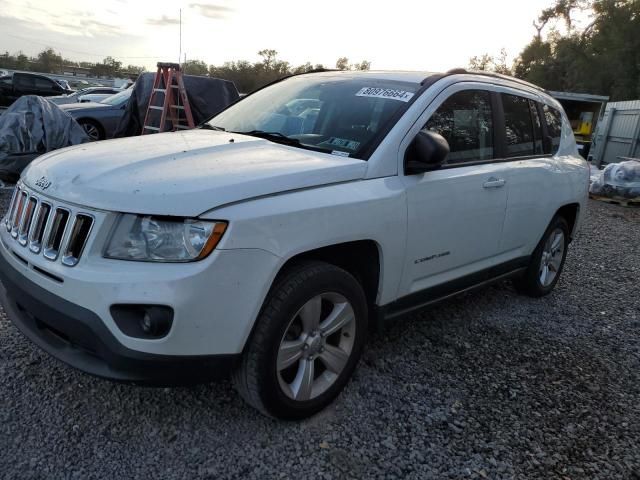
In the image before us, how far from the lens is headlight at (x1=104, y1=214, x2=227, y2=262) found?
2148 mm

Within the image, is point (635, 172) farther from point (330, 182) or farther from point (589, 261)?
point (330, 182)

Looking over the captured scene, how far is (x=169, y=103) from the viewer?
32.8 ft

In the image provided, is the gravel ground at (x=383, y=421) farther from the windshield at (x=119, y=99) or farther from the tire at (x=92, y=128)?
the windshield at (x=119, y=99)

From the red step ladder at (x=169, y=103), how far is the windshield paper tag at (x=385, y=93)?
6992 mm

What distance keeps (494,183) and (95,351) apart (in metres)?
2.64

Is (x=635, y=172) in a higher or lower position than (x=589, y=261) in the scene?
higher

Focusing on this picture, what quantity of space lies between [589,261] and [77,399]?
584 cm

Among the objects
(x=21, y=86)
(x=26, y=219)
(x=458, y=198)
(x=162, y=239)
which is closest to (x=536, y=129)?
(x=458, y=198)

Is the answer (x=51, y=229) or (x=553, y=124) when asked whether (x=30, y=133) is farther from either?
(x=553, y=124)

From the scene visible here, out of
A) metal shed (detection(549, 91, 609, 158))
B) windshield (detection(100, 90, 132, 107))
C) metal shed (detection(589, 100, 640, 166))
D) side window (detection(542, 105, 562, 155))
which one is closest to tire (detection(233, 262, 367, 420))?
side window (detection(542, 105, 562, 155))

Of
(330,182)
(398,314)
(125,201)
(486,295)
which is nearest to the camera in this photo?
(125,201)

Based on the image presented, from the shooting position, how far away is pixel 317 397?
107 inches

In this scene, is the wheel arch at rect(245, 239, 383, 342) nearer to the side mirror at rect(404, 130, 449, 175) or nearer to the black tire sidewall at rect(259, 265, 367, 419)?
the black tire sidewall at rect(259, 265, 367, 419)

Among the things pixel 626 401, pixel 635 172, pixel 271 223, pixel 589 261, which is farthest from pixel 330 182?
pixel 635 172
